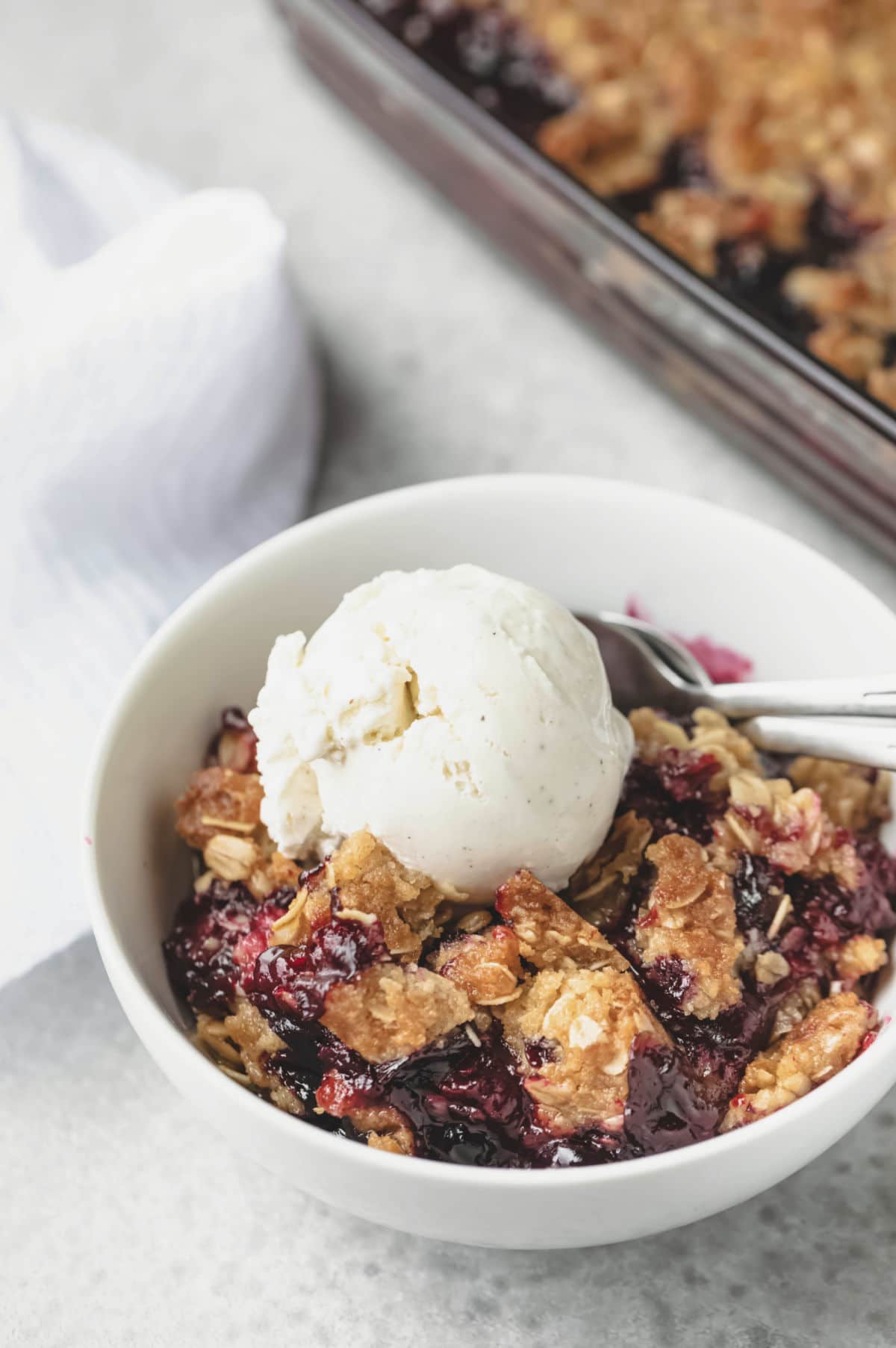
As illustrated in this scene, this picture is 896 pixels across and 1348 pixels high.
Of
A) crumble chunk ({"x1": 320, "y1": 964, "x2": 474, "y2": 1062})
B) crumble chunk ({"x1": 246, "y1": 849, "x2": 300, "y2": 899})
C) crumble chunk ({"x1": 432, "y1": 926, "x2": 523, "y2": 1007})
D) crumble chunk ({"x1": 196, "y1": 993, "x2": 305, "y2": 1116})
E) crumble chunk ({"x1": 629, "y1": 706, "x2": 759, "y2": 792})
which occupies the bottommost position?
crumble chunk ({"x1": 196, "y1": 993, "x2": 305, "y2": 1116})

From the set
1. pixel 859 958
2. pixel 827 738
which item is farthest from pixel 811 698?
pixel 859 958

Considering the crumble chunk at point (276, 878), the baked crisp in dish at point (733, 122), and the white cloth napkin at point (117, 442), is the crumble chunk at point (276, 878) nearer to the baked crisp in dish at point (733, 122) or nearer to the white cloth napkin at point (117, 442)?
the white cloth napkin at point (117, 442)

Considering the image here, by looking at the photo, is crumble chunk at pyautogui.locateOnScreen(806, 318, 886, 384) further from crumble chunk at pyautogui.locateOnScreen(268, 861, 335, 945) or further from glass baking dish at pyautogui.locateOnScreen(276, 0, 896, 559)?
crumble chunk at pyautogui.locateOnScreen(268, 861, 335, 945)

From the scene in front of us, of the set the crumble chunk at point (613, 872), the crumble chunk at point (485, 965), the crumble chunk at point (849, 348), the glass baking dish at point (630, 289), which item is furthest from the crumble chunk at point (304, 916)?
the crumble chunk at point (849, 348)

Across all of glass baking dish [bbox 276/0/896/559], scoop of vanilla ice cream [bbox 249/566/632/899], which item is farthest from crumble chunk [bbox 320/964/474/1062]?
glass baking dish [bbox 276/0/896/559]

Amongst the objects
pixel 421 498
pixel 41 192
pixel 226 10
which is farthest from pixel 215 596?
pixel 226 10

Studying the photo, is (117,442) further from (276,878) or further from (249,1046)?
(249,1046)
